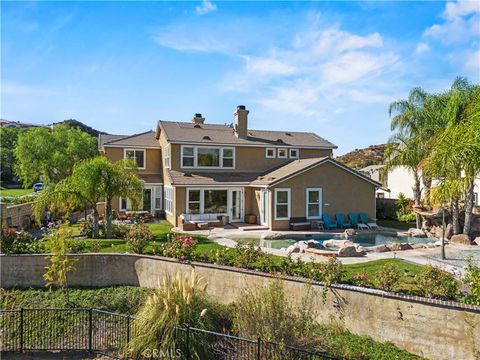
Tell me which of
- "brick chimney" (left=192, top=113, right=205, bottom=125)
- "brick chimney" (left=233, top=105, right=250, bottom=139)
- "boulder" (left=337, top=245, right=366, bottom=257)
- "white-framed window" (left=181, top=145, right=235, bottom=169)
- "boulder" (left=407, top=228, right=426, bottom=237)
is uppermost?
"brick chimney" (left=192, top=113, right=205, bottom=125)

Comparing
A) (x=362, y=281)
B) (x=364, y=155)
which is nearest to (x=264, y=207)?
(x=362, y=281)

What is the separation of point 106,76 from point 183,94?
479cm

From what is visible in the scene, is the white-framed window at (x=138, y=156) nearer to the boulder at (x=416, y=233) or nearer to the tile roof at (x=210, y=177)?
the tile roof at (x=210, y=177)

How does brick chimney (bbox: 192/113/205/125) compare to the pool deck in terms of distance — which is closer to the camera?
the pool deck

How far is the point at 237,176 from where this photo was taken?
2539 centimetres

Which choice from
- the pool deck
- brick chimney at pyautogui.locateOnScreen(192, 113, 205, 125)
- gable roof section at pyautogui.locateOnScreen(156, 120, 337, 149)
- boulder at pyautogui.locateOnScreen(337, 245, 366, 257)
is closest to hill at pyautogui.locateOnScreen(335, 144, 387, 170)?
gable roof section at pyautogui.locateOnScreen(156, 120, 337, 149)

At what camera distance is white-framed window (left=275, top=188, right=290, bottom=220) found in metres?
22.2

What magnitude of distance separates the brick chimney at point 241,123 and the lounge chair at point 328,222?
9.30 meters

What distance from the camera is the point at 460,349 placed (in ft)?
24.4

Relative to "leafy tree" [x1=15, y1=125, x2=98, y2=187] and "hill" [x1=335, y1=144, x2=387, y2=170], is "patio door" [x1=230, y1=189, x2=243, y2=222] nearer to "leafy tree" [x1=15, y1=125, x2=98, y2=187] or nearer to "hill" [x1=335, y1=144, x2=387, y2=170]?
"leafy tree" [x1=15, y1=125, x2=98, y2=187]

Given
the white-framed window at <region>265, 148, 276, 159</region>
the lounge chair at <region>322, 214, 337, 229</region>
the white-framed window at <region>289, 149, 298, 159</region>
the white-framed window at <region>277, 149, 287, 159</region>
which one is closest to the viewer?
the lounge chair at <region>322, 214, 337, 229</region>

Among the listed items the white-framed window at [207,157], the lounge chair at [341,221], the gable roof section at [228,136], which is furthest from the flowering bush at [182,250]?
the lounge chair at [341,221]

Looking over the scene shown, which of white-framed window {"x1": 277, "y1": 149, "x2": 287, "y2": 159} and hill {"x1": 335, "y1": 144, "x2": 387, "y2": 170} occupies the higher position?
hill {"x1": 335, "y1": 144, "x2": 387, "y2": 170}

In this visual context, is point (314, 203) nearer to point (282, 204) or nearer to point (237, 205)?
point (282, 204)
